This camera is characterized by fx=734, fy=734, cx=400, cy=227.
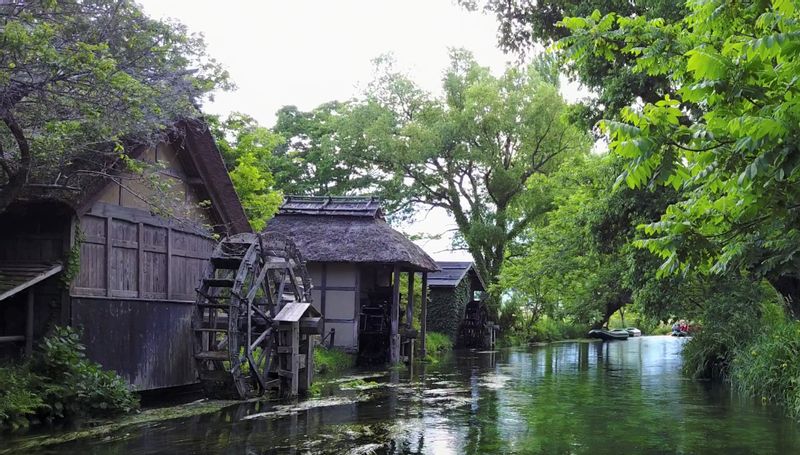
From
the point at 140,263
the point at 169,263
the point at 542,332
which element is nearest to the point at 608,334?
the point at 542,332

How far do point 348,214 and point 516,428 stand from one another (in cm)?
1321

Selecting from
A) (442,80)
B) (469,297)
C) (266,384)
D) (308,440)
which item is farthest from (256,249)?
(442,80)

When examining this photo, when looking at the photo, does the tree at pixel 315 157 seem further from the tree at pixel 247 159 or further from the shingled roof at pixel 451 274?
the tree at pixel 247 159

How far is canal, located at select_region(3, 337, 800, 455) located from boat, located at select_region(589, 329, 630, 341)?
33.1 m

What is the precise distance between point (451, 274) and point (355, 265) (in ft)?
44.5

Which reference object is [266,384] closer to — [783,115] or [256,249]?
[256,249]

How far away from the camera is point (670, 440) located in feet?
33.5

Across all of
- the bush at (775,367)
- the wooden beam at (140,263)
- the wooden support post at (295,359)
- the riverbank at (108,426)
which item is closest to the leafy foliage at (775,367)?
the bush at (775,367)

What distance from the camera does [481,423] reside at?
1159cm

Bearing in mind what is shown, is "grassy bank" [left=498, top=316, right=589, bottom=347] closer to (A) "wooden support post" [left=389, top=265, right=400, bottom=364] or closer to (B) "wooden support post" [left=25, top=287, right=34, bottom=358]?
(A) "wooden support post" [left=389, top=265, right=400, bottom=364]

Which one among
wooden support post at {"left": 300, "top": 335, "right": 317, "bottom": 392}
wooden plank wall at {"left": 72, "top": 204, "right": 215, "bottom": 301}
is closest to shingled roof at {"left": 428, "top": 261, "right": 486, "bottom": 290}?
wooden support post at {"left": 300, "top": 335, "right": 317, "bottom": 392}

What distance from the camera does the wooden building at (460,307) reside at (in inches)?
1361

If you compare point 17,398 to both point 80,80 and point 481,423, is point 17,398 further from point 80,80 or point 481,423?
point 481,423

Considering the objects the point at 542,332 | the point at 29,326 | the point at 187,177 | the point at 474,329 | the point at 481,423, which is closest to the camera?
the point at 29,326
